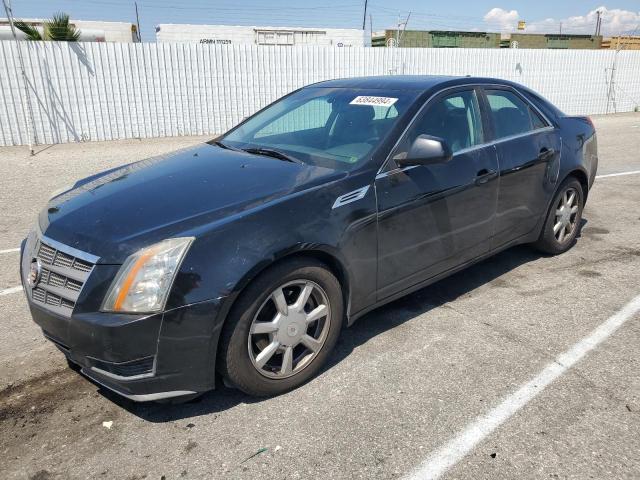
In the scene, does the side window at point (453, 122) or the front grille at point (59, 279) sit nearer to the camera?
the front grille at point (59, 279)

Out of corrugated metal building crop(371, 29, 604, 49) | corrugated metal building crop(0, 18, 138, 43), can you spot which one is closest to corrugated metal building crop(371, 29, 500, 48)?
corrugated metal building crop(371, 29, 604, 49)

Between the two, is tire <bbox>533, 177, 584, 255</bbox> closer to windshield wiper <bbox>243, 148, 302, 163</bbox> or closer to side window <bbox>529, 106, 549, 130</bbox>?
side window <bbox>529, 106, 549, 130</bbox>

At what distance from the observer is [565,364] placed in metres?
3.28

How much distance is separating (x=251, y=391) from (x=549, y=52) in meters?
20.8

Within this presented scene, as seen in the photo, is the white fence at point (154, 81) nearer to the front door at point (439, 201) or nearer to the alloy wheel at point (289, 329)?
the front door at point (439, 201)

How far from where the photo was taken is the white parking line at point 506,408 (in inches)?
97.2

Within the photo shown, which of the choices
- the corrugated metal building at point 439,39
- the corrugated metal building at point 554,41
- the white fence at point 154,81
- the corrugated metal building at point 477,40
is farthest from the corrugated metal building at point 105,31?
the corrugated metal building at point 554,41

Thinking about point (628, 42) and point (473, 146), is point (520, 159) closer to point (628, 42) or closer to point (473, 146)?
point (473, 146)

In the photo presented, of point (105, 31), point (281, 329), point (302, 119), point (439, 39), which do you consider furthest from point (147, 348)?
point (439, 39)

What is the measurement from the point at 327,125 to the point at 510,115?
65.3 inches

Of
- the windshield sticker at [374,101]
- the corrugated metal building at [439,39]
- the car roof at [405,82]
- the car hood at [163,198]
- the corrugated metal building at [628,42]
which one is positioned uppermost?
the corrugated metal building at [439,39]

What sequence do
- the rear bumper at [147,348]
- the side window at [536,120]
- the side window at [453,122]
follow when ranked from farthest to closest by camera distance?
the side window at [536,120] → the side window at [453,122] → the rear bumper at [147,348]

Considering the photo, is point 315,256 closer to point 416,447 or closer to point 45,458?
point 416,447

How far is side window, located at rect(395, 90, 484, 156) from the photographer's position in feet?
11.9
